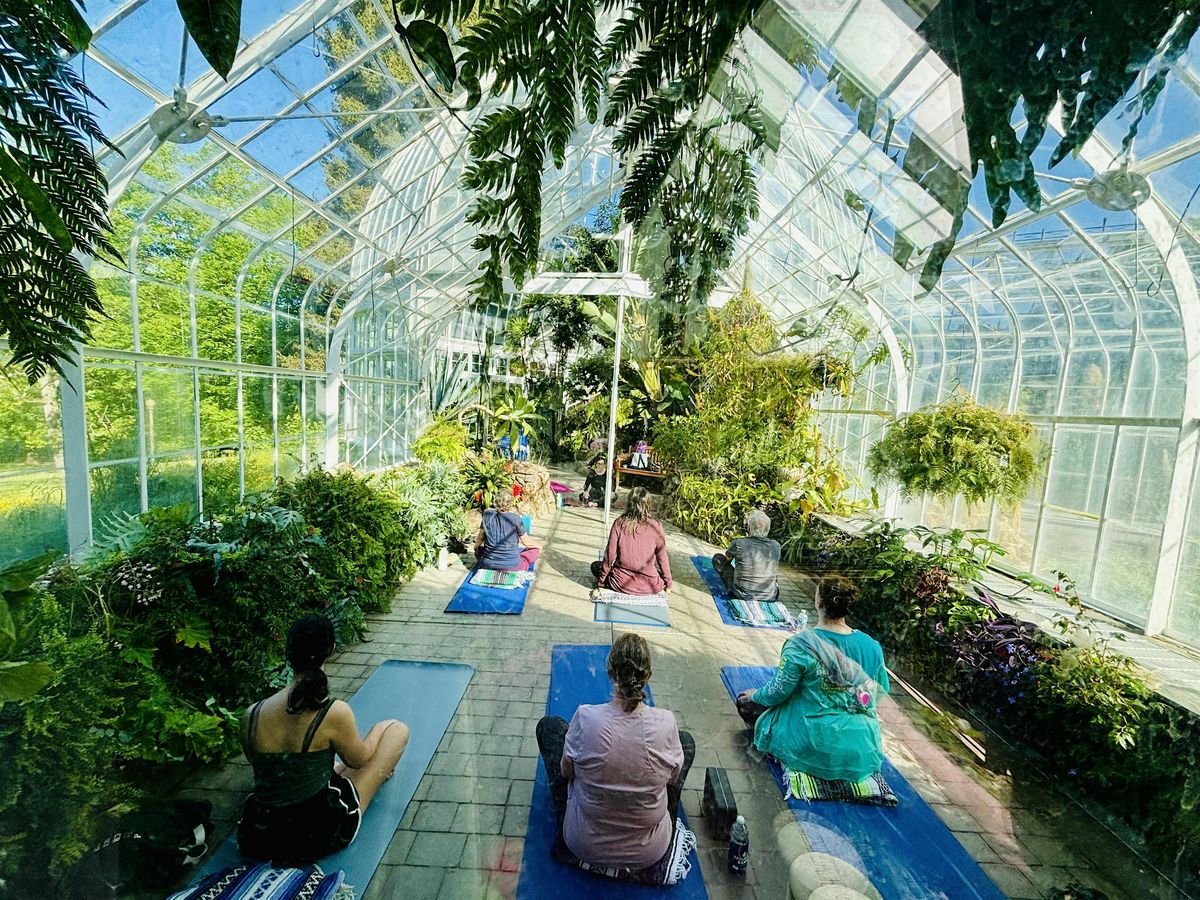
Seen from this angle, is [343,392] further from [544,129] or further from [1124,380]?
[1124,380]

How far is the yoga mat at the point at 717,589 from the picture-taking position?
4.93 meters

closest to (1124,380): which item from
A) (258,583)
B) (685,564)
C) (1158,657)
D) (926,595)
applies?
(1158,657)

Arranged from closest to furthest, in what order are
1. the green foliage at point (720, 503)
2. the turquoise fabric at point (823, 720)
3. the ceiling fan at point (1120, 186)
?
the ceiling fan at point (1120, 186)
the turquoise fabric at point (823, 720)
the green foliage at point (720, 503)

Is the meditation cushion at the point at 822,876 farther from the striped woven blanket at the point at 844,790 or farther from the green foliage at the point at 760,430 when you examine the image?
the green foliage at the point at 760,430

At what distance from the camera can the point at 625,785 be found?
82.0 inches

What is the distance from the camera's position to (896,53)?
34.1 inches

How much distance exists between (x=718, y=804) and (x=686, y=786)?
263 mm

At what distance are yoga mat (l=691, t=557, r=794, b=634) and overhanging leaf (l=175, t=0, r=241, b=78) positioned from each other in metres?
5.08

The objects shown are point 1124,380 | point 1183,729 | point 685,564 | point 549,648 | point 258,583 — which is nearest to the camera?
point 1183,729

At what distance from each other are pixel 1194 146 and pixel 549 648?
419cm

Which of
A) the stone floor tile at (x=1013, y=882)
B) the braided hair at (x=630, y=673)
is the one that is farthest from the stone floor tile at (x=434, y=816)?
the stone floor tile at (x=1013, y=882)

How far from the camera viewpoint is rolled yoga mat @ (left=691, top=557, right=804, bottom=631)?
489 cm

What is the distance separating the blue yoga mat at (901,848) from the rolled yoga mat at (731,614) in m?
2.42

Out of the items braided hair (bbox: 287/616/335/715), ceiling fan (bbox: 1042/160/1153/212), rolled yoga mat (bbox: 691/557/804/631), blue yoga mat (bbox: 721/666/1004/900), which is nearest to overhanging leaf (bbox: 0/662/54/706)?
braided hair (bbox: 287/616/335/715)
